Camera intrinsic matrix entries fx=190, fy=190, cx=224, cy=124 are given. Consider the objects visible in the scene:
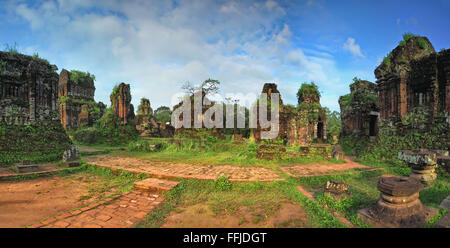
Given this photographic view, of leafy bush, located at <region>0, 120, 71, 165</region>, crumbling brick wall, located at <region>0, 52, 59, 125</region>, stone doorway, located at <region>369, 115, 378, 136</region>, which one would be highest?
crumbling brick wall, located at <region>0, 52, 59, 125</region>

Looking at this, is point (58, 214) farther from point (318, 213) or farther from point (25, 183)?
point (318, 213)

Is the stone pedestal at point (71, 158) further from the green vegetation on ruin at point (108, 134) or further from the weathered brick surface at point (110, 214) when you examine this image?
the green vegetation on ruin at point (108, 134)

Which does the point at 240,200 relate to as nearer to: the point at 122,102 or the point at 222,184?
the point at 222,184

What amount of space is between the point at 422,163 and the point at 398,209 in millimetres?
3117

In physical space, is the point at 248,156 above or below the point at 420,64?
below

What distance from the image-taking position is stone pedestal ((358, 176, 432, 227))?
3.01 m

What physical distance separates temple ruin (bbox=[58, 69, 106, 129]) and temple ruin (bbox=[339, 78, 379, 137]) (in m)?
27.1

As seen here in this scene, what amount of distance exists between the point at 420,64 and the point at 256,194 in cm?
1034

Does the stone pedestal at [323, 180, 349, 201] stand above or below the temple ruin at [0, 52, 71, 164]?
below

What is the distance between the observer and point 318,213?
3.42 metres

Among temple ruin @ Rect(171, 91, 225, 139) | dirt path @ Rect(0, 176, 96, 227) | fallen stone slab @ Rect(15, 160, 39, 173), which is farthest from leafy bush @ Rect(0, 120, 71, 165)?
temple ruin @ Rect(171, 91, 225, 139)

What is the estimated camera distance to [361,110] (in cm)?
1279

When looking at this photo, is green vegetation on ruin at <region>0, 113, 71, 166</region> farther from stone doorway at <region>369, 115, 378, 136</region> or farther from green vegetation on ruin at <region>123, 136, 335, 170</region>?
stone doorway at <region>369, 115, 378, 136</region>
